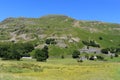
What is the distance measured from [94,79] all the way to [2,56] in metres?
145

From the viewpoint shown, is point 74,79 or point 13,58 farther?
point 13,58

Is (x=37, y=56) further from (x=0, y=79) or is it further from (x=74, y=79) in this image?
(x=0, y=79)

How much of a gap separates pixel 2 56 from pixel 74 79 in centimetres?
14036

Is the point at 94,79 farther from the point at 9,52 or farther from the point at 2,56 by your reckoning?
the point at 2,56

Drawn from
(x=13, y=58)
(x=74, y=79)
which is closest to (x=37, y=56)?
(x=13, y=58)

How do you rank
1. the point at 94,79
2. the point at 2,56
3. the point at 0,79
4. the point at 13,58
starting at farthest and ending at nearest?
the point at 2,56
the point at 13,58
the point at 94,79
the point at 0,79

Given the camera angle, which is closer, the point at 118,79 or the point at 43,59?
the point at 118,79

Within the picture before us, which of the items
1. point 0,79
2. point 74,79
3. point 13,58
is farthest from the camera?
point 13,58

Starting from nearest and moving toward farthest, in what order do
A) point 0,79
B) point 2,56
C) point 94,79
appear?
point 0,79, point 94,79, point 2,56

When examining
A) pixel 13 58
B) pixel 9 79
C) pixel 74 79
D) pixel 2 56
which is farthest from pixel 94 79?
pixel 2 56

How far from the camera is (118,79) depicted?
56875 mm

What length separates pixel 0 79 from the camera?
143 feet

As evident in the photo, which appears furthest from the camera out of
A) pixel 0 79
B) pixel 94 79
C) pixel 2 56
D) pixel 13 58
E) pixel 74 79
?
pixel 2 56

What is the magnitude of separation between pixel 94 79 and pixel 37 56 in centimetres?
13253
